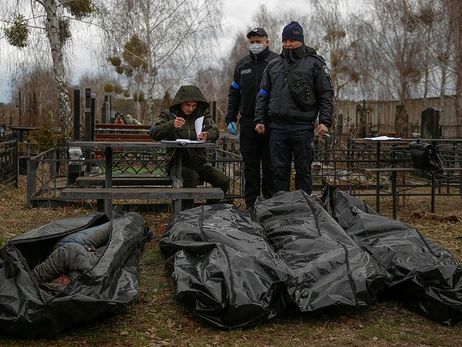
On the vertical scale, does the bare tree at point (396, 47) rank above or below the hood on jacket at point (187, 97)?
above

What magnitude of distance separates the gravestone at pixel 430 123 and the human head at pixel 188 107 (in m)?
10.2

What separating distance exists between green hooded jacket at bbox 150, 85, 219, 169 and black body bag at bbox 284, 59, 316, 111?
105cm

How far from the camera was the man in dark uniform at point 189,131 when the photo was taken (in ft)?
21.5

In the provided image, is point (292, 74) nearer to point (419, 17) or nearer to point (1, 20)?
point (1, 20)

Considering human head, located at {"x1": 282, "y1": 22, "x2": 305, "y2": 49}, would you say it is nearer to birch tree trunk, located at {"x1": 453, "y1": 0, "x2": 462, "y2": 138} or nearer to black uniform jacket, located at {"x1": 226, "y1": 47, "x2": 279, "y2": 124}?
black uniform jacket, located at {"x1": 226, "y1": 47, "x2": 279, "y2": 124}

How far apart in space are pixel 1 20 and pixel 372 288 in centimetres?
1438

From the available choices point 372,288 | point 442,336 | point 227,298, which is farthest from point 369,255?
point 227,298

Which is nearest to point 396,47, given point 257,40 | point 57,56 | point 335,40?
point 335,40

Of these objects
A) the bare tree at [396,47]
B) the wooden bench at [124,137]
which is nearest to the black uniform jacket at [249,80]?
the wooden bench at [124,137]

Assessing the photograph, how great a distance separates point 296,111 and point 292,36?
0.76 metres

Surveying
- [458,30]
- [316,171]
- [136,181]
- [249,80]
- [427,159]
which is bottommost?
[316,171]

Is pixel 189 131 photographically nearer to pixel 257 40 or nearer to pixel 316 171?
pixel 257 40

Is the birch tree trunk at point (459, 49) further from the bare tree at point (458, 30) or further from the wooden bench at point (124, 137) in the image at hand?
the wooden bench at point (124, 137)

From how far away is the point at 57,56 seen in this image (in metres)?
15.5
